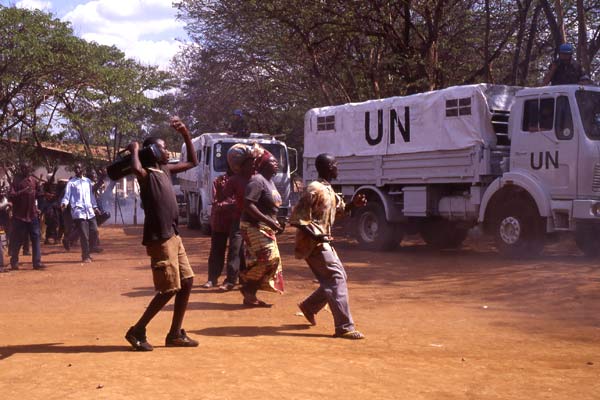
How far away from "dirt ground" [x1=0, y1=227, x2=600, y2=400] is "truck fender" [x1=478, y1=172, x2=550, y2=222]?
0.94 m

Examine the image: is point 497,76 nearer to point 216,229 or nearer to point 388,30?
point 388,30

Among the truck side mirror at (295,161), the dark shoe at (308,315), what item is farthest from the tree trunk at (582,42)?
the dark shoe at (308,315)

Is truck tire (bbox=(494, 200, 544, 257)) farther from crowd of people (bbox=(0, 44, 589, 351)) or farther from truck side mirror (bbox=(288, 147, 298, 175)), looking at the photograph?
truck side mirror (bbox=(288, 147, 298, 175))

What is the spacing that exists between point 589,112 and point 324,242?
23.3 ft

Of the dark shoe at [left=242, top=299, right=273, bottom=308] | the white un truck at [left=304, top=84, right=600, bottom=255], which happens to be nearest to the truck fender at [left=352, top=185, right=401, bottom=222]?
the white un truck at [left=304, top=84, right=600, bottom=255]

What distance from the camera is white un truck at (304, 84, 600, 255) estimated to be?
12.8 m

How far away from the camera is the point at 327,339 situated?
7191 millimetres

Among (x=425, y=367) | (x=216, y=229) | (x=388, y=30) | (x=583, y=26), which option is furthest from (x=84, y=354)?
(x=388, y=30)

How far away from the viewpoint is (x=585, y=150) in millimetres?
12648

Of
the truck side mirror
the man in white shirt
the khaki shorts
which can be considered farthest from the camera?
the truck side mirror

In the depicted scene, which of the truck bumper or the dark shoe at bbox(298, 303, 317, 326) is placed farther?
the truck bumper

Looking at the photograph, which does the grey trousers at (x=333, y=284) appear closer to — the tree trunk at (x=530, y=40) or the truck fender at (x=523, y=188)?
the truck fender at (x=523, y=188)

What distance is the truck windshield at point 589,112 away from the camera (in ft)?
41.8

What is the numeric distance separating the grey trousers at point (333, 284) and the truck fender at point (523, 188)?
260 inches
